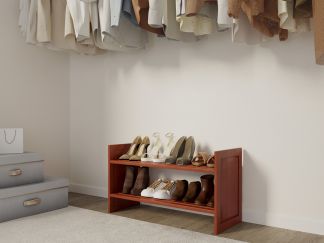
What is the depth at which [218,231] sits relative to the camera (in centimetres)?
228

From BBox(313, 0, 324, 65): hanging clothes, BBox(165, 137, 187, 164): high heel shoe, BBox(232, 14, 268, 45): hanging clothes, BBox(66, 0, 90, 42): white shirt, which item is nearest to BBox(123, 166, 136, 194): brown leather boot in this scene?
BBox(165, 137, 187, 164): high heel shoe

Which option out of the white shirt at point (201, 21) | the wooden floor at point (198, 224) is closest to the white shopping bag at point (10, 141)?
the wooden floor at point (198, 224)

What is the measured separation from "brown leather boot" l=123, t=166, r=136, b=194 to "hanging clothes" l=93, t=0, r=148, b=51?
95 cm

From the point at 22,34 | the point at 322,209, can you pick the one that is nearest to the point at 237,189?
the point at 322,209

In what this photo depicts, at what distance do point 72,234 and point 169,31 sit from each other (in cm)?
143

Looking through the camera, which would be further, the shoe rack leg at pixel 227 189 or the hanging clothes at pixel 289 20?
the shoe rack leg at pixel 227 189

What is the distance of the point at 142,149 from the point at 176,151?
0.33 meters

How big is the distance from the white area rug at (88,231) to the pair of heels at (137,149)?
1.48ft

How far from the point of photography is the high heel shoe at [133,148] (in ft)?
9.19

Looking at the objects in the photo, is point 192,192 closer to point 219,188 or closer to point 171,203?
point 171,203

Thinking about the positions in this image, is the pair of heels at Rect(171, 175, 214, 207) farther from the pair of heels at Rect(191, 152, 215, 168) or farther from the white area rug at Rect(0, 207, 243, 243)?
the white area rug at Rect(0, 207, 243, 243)

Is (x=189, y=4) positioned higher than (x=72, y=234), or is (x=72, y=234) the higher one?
(x=189, y=4)

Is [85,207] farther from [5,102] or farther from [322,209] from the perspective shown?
[322,209]

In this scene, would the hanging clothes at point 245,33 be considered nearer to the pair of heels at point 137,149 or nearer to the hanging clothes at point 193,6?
the hanging clothes at point 193,6
